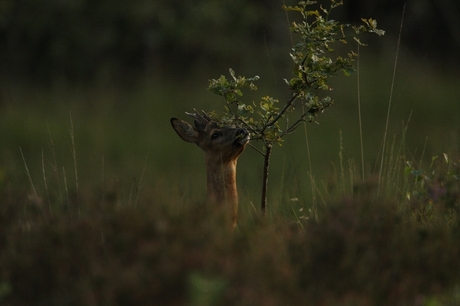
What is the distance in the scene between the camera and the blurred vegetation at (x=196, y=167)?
15.9 ft

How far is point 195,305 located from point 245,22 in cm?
1379

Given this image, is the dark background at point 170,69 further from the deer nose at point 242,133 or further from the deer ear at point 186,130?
the deer nose at point 242,133

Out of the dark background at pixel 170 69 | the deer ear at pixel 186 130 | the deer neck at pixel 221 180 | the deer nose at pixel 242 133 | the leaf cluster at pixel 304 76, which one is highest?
the leaf cluster at pixel 304 76

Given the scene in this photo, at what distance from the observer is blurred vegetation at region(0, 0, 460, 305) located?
4.85m

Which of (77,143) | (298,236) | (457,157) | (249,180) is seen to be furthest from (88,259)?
(77,143)

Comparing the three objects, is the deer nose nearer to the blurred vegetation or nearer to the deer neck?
the deer neck

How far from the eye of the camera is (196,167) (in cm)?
1392

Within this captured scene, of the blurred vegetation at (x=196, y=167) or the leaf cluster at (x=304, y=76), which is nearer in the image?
the blurred vegetation at (x=196, y=167)

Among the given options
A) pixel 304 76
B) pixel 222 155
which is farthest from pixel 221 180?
pixel 304 76

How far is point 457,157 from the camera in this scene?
7.77 metres

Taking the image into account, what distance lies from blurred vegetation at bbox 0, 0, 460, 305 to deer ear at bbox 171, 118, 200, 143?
411 mm

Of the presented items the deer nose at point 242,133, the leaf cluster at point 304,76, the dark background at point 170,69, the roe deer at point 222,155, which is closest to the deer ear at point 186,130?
the roe deer at point 222,155

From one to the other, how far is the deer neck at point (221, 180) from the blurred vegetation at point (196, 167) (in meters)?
0.19

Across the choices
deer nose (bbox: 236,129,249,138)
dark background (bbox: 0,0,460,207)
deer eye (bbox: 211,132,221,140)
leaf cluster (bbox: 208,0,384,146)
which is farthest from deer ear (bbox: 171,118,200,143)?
dark background (bbox: 0,0,460,207)
